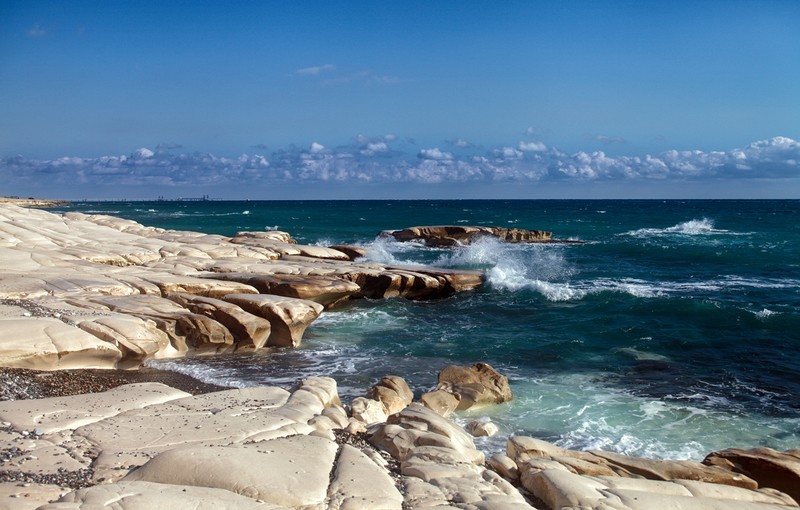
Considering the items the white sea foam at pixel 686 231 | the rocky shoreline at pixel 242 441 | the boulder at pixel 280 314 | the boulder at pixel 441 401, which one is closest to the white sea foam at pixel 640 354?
the rocky shoreline at pixel 242 441

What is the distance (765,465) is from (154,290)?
15.3 m

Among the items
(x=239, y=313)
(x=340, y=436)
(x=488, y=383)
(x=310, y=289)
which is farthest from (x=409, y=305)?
(x=340, y=436)

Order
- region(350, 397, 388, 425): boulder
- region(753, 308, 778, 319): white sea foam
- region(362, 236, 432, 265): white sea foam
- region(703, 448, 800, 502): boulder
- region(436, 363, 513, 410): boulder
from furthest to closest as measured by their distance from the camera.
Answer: region(362, 236, 432, 265): white sea foam < region(753, 308, 778, 319): white sea foam < region(436, 363, 513, 410): boulder < region(350, 397, 388, 425): boulder < region(703, 448, 800, 502): boulder

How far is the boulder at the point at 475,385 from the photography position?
1284cm

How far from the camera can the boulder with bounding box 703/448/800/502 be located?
30.6ft

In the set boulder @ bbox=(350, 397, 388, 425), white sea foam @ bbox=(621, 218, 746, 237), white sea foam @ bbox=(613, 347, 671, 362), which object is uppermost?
white sea foam @ bbox=(621, 218, 746, 237)

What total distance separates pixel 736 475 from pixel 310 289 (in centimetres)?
1411

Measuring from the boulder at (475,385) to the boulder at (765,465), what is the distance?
429cm

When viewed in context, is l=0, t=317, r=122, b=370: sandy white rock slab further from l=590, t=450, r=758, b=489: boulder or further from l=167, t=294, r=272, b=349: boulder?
l=590, t=450, r=758, b=489: boulder

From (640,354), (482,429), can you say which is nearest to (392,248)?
(640,354)

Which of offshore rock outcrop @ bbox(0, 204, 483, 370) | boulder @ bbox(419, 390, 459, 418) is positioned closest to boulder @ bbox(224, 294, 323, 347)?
offshore rock outcrop @ bbox(0, 204, 483, 370)

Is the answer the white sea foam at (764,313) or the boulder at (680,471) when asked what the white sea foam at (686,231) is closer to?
the white sea foam at (764,313)

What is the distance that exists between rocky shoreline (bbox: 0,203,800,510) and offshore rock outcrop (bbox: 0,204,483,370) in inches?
2.5

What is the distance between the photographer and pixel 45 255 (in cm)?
2156
